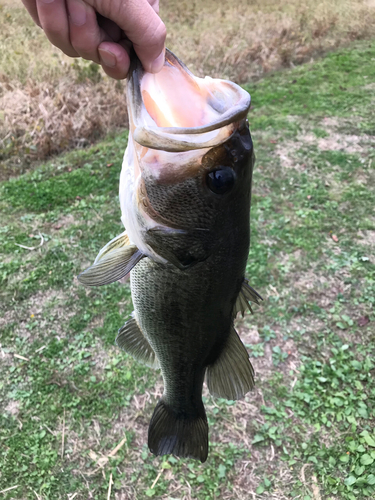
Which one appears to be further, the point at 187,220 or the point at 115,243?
the point at 115,243

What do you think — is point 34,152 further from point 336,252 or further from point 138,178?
point 138,178

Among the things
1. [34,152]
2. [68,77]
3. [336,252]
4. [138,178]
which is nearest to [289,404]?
[336,252]

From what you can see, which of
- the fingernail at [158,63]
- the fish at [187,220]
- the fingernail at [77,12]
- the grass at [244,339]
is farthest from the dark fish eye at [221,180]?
the grass at [244,339]

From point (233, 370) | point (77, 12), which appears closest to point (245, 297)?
point (233, 370)

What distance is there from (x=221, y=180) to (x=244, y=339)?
236 centimetres

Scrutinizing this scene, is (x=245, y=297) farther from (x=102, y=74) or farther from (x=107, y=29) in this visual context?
(x=102, y=74)

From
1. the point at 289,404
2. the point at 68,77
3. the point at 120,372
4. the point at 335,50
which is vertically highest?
the point at 68,77

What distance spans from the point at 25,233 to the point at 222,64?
543 cm

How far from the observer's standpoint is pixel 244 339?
3117 mm

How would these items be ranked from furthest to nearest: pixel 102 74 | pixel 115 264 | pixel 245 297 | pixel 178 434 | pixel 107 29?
pixel 102 74 < pixel 178 434 < pixel 245 297 < pixel 115 264 < pixel 107 29

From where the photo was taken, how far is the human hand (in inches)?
37.6

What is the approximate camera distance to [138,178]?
1.08 metres

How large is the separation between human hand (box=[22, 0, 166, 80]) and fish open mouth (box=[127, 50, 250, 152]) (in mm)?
55

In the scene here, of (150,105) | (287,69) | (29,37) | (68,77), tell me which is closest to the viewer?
(150,105)
